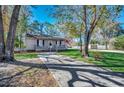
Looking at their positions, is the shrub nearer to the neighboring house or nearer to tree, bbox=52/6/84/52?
the neighboring house

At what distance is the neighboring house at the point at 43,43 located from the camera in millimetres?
19728

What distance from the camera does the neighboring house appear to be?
64.7ft

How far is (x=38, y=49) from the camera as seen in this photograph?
64.2 ft

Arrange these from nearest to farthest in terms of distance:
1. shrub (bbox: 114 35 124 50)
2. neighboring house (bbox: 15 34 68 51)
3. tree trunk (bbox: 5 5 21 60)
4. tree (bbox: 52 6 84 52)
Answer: tree trunk (bbox: 5 5 21 60), tree (bbox: 52 6 84 52), neighboring house (bbox: 15 34 68 51), shrub (bbox: 114 35 124 50)

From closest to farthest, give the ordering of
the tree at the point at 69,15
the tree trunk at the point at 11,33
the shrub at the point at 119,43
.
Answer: the tree trunk at the point at 11,33 → the tree at the point at 69,15 → the shrub at the point at 119,43

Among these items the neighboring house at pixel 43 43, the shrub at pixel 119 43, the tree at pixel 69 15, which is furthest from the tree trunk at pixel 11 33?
the shrub at pixel 119 43

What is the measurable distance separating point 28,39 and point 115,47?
8258 mm

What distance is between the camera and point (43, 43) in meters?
20.9

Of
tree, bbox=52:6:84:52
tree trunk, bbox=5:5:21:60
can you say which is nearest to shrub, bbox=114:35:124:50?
tree, bbox=52:6:84:52

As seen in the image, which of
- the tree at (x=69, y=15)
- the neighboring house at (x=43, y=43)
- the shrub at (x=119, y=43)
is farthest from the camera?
the shrub at (x=119, y=43)

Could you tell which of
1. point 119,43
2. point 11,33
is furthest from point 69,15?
point 119,43

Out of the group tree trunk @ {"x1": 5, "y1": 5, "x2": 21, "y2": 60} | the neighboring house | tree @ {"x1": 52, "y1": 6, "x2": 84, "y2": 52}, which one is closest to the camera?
tree trunk @ {"x1": 5, "y1": 5, "x2": 21, "y2": 60}

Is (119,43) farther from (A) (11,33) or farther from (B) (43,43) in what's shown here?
(A) (11,33)

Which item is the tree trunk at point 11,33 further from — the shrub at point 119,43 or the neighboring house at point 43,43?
the shrub at point 119,43
